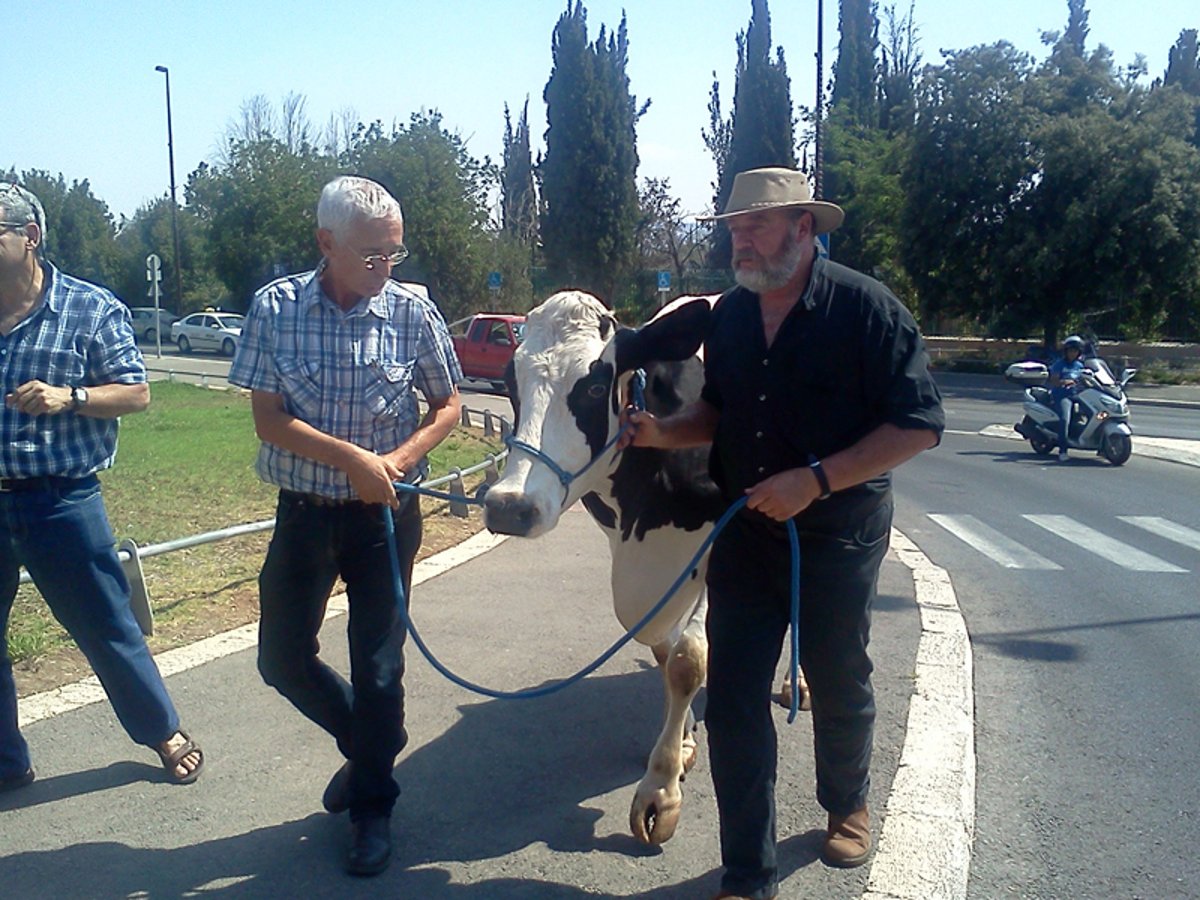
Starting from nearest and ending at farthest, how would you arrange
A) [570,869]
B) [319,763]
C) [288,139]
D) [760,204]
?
[760,204], [570,869], [319,763], [288,139]

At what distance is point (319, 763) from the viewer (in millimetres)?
4246

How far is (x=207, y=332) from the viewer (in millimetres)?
40156

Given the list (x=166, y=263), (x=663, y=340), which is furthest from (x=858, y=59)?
(x=663, y=340)

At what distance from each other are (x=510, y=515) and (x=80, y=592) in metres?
1.71

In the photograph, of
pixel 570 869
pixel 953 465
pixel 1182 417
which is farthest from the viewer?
pixel 1182 417

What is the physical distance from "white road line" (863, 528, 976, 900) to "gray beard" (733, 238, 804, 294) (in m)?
1.90

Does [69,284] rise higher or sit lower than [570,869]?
higher

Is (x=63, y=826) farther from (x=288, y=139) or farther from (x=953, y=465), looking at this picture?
(x=288, y=139)

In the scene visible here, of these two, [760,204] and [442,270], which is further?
[442,270]

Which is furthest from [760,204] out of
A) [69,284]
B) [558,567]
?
[558,567]

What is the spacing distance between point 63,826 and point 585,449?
219 centimetres

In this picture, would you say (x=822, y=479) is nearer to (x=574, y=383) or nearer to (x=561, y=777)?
(x=574, y=383)

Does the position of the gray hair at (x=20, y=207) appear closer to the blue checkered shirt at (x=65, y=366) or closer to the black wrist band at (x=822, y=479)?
the blue checkered shirt at (x=65, y=366)

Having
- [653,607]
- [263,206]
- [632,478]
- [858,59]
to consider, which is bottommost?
[653,607]
